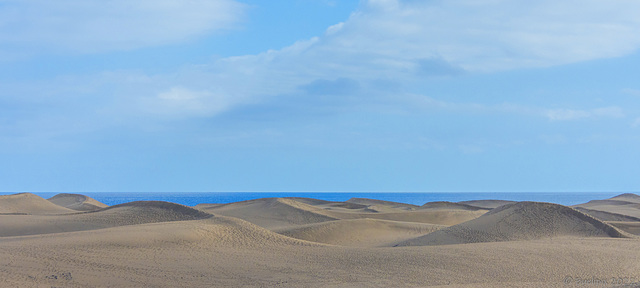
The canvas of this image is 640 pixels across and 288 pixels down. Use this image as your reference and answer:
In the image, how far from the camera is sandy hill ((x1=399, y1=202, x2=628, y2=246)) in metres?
19.4

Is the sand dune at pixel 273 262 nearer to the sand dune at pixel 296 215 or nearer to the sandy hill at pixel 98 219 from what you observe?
the sandy hill at pixel 98 219

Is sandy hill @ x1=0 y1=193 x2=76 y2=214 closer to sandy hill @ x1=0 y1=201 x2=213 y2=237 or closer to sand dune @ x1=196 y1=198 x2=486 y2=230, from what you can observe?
sandy hill @ x1=0 y1=201 x2=213 y2=237

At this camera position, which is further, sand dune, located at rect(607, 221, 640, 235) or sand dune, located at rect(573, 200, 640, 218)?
sand dune, located at rect(573, 200, 640, 218)

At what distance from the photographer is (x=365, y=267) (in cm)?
1340

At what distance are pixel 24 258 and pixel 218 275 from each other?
484 cm

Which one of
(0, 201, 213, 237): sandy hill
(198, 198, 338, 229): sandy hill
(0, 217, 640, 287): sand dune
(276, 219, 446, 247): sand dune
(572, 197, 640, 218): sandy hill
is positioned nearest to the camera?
(0, 217, 640, 287): sand dune

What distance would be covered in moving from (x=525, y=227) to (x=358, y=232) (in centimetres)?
833

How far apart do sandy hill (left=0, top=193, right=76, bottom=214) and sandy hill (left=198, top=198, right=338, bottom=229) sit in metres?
11.4

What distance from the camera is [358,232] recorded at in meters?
25.7

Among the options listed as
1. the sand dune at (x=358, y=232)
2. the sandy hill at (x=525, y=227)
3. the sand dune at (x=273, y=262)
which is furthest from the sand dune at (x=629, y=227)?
the sand dune at (x=273, y=262)

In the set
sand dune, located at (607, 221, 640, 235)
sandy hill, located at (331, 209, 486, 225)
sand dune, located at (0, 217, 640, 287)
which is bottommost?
sand dune, located at (0, 217, 640, 287)

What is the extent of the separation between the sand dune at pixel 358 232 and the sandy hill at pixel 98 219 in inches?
194

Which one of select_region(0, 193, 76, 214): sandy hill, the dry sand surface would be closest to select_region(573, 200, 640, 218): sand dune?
the dry sand surface

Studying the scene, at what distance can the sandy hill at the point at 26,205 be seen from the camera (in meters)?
34.9
